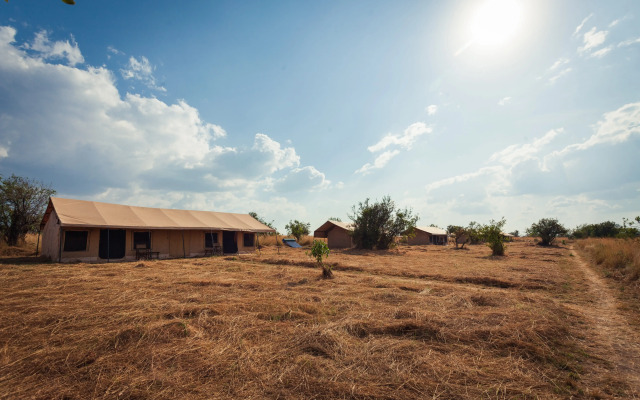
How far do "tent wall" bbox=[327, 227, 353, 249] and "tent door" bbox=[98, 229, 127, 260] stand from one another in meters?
19.7

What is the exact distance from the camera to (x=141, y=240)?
1736 cm

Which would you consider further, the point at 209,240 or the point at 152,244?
the point at 209,240

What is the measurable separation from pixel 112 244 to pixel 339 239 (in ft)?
67.2

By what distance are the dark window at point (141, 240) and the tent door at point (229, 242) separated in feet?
16.9

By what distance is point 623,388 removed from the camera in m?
3.11

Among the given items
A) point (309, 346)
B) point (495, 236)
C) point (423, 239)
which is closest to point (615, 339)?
point (309, 346)

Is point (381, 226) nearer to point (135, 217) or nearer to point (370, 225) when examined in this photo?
point (370, 225)

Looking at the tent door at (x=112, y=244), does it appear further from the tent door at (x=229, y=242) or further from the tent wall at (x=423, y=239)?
the tent wall at (x=423, y=239)

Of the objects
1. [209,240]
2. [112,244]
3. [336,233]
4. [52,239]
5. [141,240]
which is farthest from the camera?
[336,233]

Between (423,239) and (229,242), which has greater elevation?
(229,242)

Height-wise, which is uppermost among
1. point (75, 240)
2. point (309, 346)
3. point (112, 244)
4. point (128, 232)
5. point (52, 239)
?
point (128, 232)

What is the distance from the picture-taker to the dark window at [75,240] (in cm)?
1470

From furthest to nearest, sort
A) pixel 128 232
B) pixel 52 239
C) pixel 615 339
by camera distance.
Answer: pixel 128 232, pixel 52 239, pixel 615 339

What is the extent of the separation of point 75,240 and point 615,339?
2102cm
